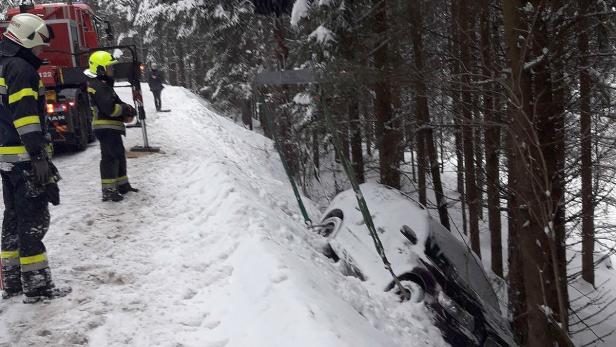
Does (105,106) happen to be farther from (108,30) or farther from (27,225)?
(108,30)

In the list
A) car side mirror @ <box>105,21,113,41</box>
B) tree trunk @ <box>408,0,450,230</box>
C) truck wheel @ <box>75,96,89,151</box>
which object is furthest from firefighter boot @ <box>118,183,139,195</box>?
car side mirror @ <box>105,21,113,41</box>

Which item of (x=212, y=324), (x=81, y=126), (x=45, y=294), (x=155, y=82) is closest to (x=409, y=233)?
(x=212, y=324)

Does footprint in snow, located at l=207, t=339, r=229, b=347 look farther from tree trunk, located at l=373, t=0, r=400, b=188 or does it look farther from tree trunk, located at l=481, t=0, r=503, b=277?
tree trunk, located at l=373, t=0, r=400, b=188

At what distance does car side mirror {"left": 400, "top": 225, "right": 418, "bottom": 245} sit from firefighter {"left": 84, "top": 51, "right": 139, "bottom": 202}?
A: 412 cm

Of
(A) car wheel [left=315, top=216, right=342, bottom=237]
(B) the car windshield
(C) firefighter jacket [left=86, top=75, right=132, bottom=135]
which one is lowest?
(B) the car windshield

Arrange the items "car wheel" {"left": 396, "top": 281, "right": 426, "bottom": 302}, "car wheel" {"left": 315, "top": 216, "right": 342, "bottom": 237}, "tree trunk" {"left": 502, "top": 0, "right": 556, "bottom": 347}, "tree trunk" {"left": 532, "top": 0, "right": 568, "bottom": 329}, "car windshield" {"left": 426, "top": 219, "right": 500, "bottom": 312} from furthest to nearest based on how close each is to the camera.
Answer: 1. "car wheel" {"left": 315, "top": 216, "right": 342, "bottom": 237}
2. "car windshield" {"left": 426, "top": 219, "right": 500, "bottom": 312}
3. "tree trunk" {"left": 532, "top": 0, "right": 568, "bottom": 329}
4. "car wheel" {"left": 396, "top": 281, "right": 426, "bottom": 302}
5. "tree trunk" {"left": 502, "top": 0, "right": 556, "bottom": 347}

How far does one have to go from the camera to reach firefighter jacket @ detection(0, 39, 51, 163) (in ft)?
14.7

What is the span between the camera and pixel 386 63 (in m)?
10.9

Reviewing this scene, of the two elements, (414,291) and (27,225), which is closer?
(27,225)

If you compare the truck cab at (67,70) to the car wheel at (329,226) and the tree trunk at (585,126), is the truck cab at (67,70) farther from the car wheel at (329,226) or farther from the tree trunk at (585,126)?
the tree trunk at (585,126)

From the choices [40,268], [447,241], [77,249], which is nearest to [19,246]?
[40,268]

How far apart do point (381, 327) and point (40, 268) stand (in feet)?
10.7

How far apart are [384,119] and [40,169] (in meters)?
8.31

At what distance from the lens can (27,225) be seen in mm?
4602
